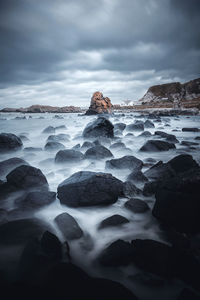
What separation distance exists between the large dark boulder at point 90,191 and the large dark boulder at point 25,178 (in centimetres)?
72

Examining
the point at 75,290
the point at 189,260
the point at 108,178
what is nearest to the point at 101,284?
the point at 75,290

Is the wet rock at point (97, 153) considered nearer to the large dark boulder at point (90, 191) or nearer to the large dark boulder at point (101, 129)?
the large dark boulder at point (90, 191)

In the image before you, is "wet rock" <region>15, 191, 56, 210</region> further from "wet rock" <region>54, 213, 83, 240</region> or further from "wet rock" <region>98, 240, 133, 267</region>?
"wet rock" <region>98, 240, 133, 267</region>

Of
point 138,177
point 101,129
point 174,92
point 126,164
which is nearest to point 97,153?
point 126,164

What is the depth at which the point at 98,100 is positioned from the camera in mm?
58938

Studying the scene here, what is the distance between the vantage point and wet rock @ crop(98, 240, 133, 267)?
5.24 feet

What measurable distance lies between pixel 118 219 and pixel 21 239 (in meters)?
1.18

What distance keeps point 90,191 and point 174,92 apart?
12066 cm

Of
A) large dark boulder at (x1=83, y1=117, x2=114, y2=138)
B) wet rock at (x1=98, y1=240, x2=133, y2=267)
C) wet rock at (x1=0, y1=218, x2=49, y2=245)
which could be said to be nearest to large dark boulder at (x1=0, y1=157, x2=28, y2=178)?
wet rock at (x1=0, y1=218, x2=49, y2=245)

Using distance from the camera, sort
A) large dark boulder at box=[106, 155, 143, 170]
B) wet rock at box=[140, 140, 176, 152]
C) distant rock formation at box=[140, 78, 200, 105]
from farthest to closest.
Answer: distant rock formation at box=[140, 78, 200, 105] < wet rock at box=[140, 140, 176, 152] < large dark boulder at box=[106, 155, 143, 170]

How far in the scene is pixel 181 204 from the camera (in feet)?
6.51

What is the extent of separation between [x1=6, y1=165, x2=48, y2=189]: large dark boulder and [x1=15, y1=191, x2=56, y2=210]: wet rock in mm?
370

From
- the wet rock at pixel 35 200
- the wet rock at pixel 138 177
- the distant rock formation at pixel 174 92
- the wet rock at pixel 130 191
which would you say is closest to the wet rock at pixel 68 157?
the wet rock at pixel 138 177

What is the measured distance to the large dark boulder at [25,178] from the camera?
311 centimetres
